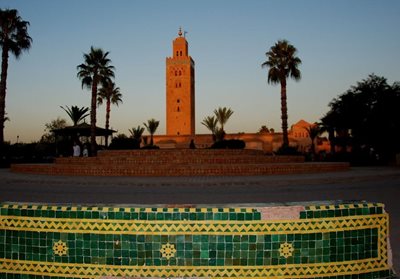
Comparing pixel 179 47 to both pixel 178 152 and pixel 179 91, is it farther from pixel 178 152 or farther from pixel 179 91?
pixel 178 152

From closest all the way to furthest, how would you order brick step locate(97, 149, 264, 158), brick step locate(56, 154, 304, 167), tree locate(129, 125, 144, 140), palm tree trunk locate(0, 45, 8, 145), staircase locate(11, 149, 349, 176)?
staircase locate(11, 149, 349, 176) < brick step locate(56, 154, 304, 167) < brick step locate(97, 149, 264, 158) < palm tree trunk locate(0, 45, 8, 145) < tree locate(129, 125, 144, 140)

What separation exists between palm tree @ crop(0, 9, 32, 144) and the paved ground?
1217 centimetres

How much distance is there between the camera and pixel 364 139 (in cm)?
2638

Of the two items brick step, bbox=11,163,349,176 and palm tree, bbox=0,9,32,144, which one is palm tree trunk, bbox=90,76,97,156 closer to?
palm tree, bbox=0,9,32,144

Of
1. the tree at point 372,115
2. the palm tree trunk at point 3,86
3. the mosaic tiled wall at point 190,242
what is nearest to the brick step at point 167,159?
the palm tree trunk at point 3,86

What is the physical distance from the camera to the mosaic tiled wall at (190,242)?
7.48 ft

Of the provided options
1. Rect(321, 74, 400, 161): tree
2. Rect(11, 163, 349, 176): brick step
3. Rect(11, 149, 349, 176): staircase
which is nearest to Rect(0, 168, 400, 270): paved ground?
Rect(11, 163, 349, 176): brick step

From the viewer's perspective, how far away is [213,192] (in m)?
10.3

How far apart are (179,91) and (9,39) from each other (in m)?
51.0

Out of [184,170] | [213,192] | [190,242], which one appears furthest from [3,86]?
[190,242]

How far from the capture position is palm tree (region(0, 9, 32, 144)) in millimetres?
23891

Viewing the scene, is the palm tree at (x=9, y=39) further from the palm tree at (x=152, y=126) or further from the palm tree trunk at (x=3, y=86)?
the palm tree at (x=152, y=126)

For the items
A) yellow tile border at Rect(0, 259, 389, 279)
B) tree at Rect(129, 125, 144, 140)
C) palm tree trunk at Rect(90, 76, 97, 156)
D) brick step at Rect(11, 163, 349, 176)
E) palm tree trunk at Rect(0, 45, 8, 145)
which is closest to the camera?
yellow tile border at Rect(0, 259, 389, 279)

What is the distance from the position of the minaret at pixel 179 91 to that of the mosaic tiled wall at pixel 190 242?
70859 mm
